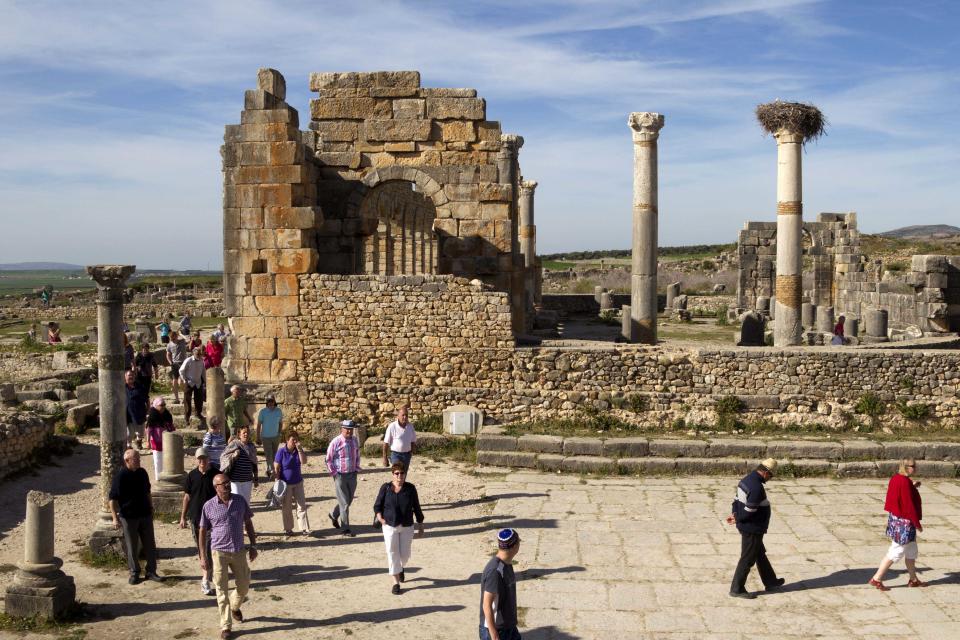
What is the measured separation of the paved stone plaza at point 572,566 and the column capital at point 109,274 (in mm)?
2902

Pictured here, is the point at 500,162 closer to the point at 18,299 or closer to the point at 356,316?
the point at 356,316

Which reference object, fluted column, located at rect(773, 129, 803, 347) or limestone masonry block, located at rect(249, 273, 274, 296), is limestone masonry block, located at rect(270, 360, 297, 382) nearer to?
limestone masonry block, located at rect(249, 273, 274, 296)

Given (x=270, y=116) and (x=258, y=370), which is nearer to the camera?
(x=270, y=116)

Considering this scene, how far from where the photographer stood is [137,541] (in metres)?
9.38

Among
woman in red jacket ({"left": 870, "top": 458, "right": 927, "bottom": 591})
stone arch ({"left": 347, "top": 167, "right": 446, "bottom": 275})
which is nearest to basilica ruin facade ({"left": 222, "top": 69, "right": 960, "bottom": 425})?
stone arch ({"left": 347, "top": 167, "right": 446, "bottom": 275})

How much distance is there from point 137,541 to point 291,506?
6.63 feet

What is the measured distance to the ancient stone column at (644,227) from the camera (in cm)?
1912

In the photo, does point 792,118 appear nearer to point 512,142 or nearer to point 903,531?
point 512,142

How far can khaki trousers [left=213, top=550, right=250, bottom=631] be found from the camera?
804cm

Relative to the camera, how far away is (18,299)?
5534cm

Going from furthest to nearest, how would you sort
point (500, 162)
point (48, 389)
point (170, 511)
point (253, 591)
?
point (48, 389)
point (500, 162)
point (170, 511)
point (253, 591)

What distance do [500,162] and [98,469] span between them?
8.57m

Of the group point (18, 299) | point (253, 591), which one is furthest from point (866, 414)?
point (18, 299)

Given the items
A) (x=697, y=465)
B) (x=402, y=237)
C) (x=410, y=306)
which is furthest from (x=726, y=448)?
(x=402, y=237)
